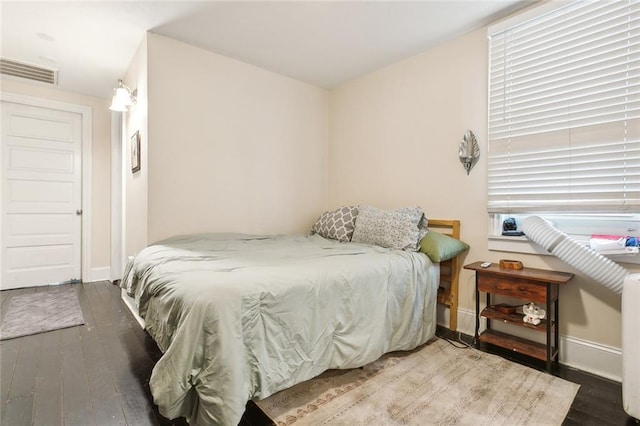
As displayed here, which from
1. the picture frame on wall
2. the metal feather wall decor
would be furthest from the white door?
the metal feather wall decor

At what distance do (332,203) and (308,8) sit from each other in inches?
82.2

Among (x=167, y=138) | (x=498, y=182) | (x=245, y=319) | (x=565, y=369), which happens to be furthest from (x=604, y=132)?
(x=167, y=138)

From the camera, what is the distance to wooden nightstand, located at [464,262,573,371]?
1.87m

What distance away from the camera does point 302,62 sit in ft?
10.3

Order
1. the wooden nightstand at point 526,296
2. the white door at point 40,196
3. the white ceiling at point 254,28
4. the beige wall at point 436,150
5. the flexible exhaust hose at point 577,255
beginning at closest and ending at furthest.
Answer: the flexible exhaust hose at point 577,255
the wooden nightstand at point 526,296
the beige wall at point 436,150
the white ceiling at point 254,28
the white door at point 40,196

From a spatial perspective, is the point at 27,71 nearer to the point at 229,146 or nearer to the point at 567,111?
the point at 229,146

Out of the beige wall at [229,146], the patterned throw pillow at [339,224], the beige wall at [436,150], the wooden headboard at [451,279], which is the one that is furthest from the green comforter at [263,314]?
the beige wall at [436,150]

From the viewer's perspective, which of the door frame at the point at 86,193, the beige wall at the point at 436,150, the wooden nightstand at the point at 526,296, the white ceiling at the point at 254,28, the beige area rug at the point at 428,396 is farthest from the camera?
the door frame at the point at 86,193

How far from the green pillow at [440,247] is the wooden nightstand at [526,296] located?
0.20 metres

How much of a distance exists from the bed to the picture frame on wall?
2.91ft

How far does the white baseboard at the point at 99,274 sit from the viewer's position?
4.11 m

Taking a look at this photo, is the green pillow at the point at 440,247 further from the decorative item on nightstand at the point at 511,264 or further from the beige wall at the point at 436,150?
the decorative item on nightstand at the point at 511,264

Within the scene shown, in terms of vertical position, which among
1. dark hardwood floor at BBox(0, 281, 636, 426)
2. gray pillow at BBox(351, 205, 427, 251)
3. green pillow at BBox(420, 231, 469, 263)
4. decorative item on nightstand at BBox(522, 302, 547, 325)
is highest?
gray pillow at BBox(351, 205, 427, 251)

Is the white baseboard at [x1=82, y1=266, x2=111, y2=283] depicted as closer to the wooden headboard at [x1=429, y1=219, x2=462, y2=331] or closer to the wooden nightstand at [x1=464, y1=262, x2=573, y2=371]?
the wooden headboard at [x1=429, y1=219, x2=462, y2=331]
